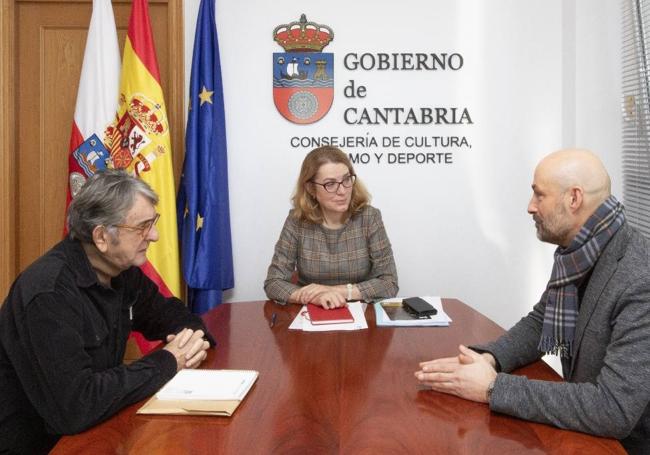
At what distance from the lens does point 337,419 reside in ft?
4.28

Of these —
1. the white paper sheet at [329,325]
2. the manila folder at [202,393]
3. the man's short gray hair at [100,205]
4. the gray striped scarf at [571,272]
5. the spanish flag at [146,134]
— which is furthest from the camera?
the spanish flag at [146,134]

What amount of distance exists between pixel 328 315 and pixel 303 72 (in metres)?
1.84

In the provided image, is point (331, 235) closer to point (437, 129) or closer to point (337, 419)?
point (437, 129)

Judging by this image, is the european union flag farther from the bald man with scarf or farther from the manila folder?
the bald man with scarf

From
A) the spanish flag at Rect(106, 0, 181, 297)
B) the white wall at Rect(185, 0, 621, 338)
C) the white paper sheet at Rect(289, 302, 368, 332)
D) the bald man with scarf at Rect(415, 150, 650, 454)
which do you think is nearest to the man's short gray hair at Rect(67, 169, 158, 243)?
the white paper sheet at Rect(289, 302, 368, 332)

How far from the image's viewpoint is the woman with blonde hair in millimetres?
2762

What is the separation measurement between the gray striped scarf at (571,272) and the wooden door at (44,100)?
254 cm

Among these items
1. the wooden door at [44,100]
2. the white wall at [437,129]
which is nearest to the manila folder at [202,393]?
the white wall at [437,129]

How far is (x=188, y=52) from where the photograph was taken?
3.54 m

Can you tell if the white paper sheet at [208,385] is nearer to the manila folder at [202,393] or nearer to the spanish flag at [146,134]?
the manila folder at [202,393]

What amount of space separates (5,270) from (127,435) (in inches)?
109

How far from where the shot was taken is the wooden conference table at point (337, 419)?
1176 millimetres

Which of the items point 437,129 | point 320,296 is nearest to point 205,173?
point 320,296

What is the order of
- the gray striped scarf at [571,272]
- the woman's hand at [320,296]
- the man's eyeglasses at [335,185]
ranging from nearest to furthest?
1. the gray striped scarf at [571,272]
2. the woman's hand at [320,296]
3. the man's eyeglasses at [335,185]
